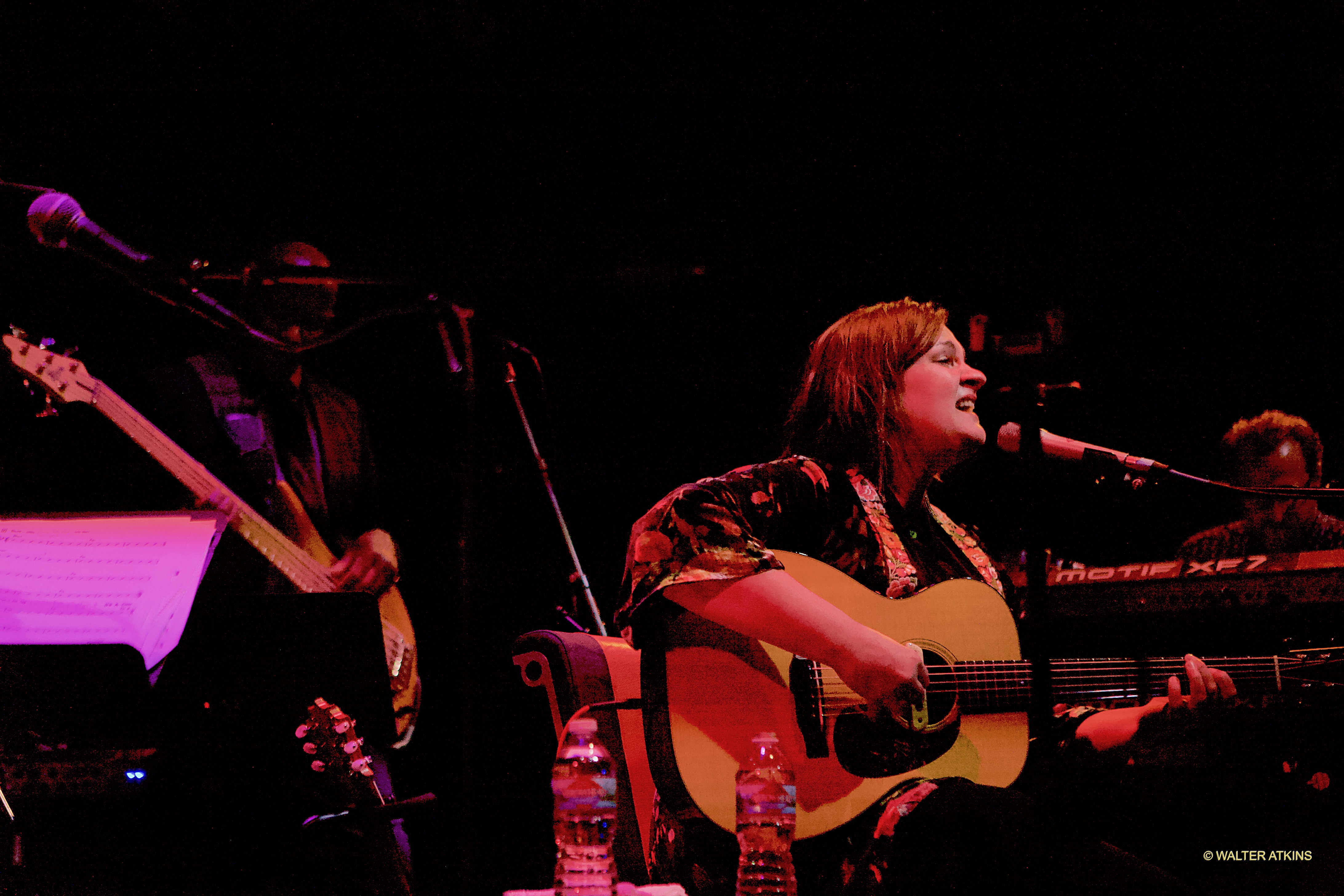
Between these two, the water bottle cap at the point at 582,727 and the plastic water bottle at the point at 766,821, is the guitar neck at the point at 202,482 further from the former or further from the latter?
the plastic water bottle at the point at 766,821

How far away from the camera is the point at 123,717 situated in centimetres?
166

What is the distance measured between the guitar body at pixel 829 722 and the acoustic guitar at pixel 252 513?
0.91 meters

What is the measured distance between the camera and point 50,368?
2537 mm

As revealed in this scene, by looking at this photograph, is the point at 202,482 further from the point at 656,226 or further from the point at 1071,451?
the point at 1071,451

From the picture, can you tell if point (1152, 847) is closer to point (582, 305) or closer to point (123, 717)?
point (123, 717)

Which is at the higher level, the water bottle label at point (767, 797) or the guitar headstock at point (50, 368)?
the guitar headstock at point (50, 368)

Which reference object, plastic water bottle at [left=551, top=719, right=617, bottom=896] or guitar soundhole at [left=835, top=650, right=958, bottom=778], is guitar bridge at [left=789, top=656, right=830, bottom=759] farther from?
plastic water bottle at [left=551, top=719, right=617, bottom=896]

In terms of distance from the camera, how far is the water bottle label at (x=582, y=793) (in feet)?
5.49

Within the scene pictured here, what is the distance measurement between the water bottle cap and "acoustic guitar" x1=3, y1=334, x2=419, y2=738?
71 centimetres

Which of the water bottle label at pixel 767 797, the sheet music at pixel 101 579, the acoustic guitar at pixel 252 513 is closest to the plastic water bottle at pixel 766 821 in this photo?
the water bottle label at pixel 767 797

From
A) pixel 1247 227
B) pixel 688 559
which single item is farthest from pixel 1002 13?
pixel 688 559

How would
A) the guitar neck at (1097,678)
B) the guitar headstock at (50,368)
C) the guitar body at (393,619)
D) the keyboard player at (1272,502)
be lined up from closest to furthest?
1. the guitar neck at (1097,678)
2. the guitar headstock at (50,368)
3. the guitar body at (393,619)
4. the keyboard player at (1272,502)

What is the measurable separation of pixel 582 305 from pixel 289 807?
209 cm

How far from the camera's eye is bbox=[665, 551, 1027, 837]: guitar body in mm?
1754
